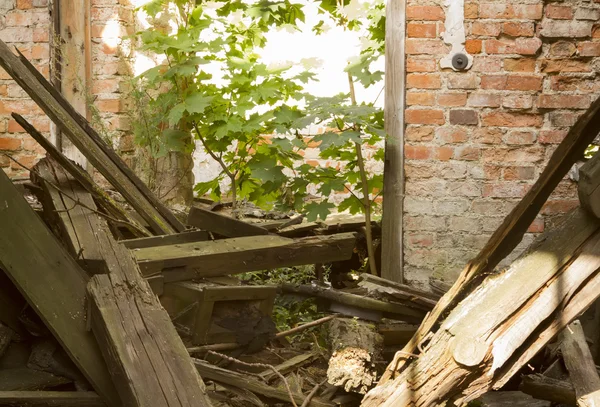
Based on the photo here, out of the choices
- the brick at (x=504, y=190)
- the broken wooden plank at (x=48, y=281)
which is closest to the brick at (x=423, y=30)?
the brick at (x=504, y=190)

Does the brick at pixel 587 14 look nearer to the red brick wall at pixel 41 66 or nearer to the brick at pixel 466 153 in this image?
the brick at pixel 466 153

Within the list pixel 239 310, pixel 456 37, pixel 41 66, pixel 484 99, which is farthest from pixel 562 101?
pixel 41 66

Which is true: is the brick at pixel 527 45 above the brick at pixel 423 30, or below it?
below

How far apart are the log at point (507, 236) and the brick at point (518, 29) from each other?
1472mm

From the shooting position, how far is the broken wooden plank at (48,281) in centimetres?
254

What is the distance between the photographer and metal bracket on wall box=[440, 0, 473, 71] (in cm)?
386

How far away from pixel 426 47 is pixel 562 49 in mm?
749

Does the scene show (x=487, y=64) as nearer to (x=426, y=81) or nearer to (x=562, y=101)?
(x=426, y=81)

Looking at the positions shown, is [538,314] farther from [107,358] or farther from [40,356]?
[40,356]

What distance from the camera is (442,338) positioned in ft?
7.41

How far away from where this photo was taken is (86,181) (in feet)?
11.4

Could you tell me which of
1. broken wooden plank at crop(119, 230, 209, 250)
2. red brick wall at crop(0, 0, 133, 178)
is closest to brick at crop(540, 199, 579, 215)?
broken wooden plank at crop(119, 230, 209, 250)

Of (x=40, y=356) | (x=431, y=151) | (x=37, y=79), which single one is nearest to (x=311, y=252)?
(x=431, y=151)

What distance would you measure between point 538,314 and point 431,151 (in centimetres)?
193
